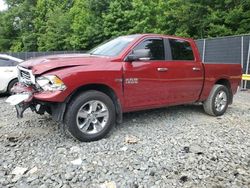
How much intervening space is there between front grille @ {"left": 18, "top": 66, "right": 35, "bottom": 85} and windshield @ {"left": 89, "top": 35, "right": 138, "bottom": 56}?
1.46 meters

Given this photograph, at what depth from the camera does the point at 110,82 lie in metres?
4.80

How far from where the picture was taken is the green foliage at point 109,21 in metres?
19.5

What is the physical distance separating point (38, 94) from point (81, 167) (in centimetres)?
137

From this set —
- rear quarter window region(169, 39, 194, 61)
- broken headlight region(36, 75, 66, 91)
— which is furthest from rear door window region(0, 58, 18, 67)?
rear quarter window region(169, 39, 194, 61)

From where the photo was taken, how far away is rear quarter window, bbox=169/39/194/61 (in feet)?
19.5

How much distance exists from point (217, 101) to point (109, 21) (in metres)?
→ 21.9

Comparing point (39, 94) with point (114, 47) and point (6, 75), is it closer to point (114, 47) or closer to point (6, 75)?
point (114, 47)

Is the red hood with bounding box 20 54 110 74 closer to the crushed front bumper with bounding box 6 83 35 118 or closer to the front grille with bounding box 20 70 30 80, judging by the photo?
the front grille with bounding box 20 70 30 80

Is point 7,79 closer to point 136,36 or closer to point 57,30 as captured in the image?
point 136,36

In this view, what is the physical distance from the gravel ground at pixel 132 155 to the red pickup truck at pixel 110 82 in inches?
17.6

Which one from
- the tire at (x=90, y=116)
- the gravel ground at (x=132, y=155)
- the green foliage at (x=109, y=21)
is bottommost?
the gravel ground at (x=132, y=155)

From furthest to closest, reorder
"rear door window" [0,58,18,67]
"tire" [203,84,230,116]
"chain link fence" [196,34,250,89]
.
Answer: "chain link fence" [196,34,250,89], "rear door window" [0,58,18,67], "tire" [203,84,230,116]

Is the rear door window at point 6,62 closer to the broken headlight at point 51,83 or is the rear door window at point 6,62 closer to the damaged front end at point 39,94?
the damaged front end at point 39,94

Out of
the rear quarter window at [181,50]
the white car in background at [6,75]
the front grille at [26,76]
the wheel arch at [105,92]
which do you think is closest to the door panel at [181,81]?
the rear quarter window at [181,50]
